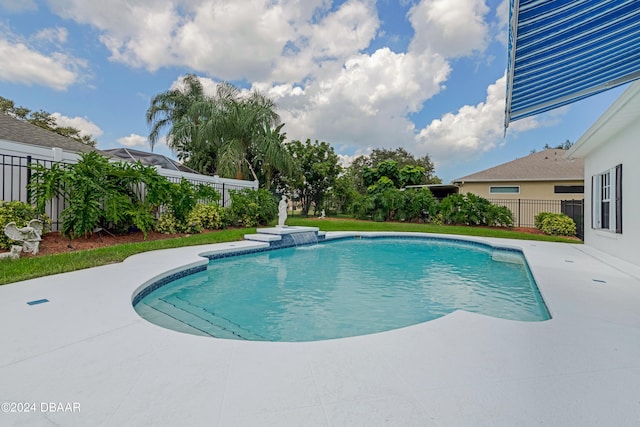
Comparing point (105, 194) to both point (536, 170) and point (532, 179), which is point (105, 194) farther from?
point (536, 170)

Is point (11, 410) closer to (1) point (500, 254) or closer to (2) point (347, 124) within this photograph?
(1) point (500, 254)

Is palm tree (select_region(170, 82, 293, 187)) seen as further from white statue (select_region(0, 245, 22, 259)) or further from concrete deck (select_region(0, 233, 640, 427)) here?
concrete deck (select_region(0, 233, 640, 427))

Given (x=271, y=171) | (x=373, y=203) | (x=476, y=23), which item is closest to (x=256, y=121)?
(x=271, y=171)

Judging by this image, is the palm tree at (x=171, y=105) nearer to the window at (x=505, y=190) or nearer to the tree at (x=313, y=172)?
the tree at (x=313, y=172)

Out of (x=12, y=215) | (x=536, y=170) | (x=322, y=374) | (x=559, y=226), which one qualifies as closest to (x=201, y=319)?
(x=322, y=374)

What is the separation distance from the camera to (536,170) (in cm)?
1938

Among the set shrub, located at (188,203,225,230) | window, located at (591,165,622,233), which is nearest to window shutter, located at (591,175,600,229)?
window, located at (591,165,622,233)

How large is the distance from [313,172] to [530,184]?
46.7 feet

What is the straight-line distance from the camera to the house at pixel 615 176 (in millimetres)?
6141

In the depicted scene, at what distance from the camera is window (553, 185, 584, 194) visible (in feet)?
59.8

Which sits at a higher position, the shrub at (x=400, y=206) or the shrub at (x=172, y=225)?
the shrub at (x=400, y=206)

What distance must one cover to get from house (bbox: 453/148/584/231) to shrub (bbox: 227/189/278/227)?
14093mm

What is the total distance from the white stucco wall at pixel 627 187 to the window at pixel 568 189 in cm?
1180

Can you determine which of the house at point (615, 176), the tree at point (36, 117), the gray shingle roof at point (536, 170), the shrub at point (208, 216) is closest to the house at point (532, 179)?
the gray shingle roof at point (536, 170)
